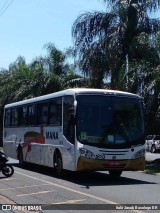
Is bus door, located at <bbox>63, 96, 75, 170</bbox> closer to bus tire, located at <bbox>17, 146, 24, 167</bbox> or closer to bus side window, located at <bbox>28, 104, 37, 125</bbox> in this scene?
bus side window, located at <bbox>28, 104, 37, 125</bbox>

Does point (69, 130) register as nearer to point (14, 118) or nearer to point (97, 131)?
point (97, 131)

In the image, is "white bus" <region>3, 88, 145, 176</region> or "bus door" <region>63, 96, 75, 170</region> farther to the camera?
"bus door" <region>63, 96, 75, 170</region>

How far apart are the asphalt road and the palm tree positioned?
10089 millimetres

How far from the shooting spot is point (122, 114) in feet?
51.9

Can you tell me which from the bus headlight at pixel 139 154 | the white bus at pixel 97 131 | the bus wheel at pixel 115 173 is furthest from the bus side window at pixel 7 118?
the bus headlight at pixel 139 154

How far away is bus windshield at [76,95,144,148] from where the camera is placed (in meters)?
15.3

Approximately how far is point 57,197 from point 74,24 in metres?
17.8

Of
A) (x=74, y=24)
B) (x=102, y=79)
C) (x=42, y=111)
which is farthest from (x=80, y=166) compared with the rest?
(x=74, y=24)

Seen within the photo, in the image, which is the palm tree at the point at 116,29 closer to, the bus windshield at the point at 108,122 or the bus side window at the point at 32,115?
the bus side window at the point at 32,115

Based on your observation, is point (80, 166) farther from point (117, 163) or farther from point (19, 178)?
point (19, 178)

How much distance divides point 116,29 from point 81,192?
51.5 feet

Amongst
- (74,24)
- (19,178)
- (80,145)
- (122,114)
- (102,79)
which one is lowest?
(19,178)

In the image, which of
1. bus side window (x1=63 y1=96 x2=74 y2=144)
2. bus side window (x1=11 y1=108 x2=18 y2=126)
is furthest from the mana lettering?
bus side window (x1=11 y1=108 x2=18 y2=126)

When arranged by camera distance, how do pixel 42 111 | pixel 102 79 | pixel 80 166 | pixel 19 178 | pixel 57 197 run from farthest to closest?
1. pixel 102 79
2. pixel 42 111
3. pixel 19 178
4. pixel 80 166
5. pixel 57 197
